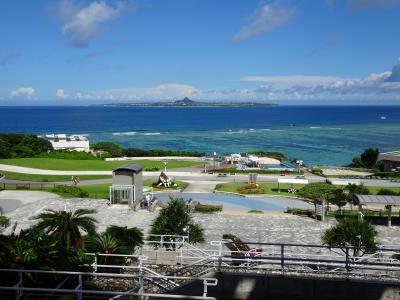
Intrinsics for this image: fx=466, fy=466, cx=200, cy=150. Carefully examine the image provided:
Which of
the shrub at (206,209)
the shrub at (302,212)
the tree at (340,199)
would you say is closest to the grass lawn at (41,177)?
the shrub at (206,209)

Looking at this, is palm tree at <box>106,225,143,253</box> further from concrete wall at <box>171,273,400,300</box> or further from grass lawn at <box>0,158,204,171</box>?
grass lawn at <box>0,158,204,171</box>

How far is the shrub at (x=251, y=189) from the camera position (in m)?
38.9

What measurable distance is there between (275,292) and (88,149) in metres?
67.5

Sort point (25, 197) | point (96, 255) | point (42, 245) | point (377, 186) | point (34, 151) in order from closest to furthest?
point (42, 245) → point (96, 255) → point (25, 197) → point (377, 186) → point (34, 151)

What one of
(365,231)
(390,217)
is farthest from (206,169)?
(365,231)

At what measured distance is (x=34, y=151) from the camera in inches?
2702

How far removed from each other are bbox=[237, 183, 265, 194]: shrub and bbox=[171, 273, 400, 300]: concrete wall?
26.1 metres

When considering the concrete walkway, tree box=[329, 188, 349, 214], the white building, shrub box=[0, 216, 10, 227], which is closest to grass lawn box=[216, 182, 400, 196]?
the concrete walkway

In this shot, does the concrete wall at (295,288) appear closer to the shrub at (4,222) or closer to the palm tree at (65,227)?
the palm tree at (65,227)

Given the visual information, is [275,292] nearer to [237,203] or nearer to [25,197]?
[237,203]

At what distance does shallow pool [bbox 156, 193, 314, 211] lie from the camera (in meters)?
34.3

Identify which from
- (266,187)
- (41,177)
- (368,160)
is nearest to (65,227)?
(266,187)

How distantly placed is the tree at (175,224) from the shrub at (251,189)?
1997cm

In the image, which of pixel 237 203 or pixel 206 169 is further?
pixel 206 169
